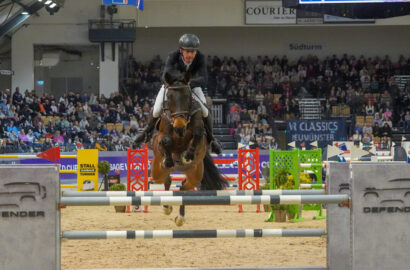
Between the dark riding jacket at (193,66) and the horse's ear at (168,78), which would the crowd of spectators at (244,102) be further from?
the horse's ear at (168,78)

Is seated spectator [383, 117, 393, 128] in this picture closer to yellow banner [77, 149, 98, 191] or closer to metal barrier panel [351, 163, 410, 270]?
yellow banner [77, 149, 98, 191]

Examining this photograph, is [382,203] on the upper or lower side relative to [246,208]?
upper

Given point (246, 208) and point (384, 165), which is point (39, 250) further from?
point (246, 208)

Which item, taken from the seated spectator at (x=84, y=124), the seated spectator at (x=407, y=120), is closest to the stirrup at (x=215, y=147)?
Answer: the seated spectator at (x=84, y=124)

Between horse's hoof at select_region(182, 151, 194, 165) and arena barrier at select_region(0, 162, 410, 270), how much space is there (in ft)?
→ 6.12

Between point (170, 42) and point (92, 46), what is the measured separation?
3.89 m

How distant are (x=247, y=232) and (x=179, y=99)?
2031 mm

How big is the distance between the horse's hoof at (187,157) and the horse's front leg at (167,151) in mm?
124

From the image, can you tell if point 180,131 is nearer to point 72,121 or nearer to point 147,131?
point 147,131

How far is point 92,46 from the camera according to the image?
31.2m

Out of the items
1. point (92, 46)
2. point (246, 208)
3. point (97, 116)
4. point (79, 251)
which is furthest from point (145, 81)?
point (79, 251)

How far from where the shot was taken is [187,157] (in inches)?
284

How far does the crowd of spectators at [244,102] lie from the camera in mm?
23031

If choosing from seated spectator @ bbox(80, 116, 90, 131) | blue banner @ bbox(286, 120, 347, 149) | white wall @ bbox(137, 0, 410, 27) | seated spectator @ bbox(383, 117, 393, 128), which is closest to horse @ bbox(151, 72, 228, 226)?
blue banner @ bbox(286, 120, 347, 149)
